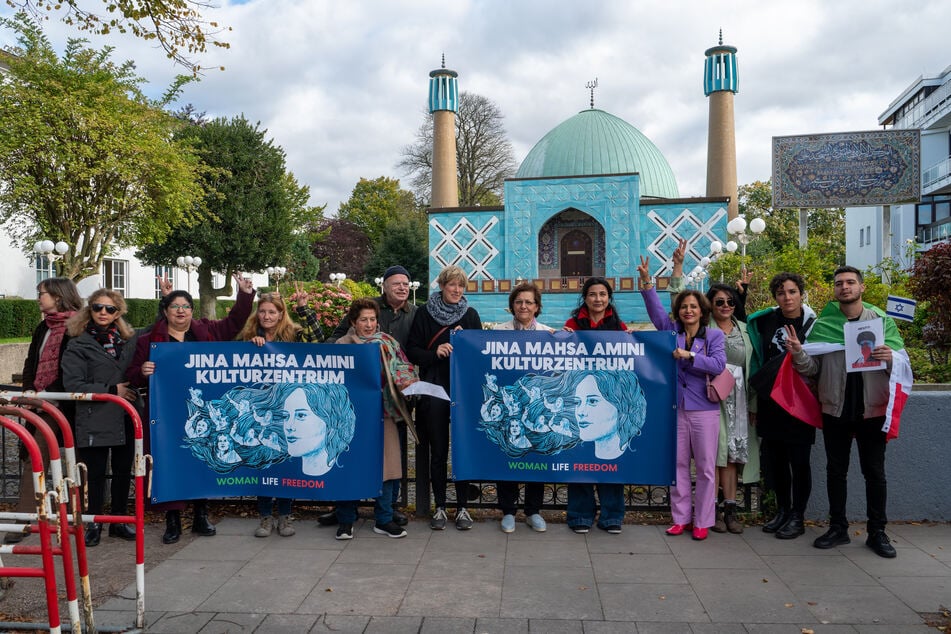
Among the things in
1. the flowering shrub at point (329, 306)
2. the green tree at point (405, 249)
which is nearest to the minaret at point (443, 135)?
the green tree at point (405, 249)

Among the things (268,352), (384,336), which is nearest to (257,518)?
(268,352)

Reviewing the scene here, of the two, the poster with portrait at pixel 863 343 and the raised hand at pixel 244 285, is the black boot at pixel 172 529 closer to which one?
the raised hand at pixel 244 285

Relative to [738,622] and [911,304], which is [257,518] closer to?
[738,622]

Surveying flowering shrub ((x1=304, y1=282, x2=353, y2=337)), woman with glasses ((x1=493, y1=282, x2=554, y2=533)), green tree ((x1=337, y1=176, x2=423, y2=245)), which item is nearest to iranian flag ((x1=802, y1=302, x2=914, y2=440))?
woman with glasses ((x1=493, y1=282, x2=554, y2=533))

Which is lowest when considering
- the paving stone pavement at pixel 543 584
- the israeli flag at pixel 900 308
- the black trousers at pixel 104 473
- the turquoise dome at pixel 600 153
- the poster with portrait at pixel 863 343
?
the paving stone pavement at pixel 543 584

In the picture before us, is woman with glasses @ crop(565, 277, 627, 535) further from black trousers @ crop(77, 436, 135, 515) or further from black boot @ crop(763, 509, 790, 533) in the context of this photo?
black trousers @ crop(77, 436, 135, 515)

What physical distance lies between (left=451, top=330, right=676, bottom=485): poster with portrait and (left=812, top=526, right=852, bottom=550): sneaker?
1.10 m

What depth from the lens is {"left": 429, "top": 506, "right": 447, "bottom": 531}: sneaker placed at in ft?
18.3

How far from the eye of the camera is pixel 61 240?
71.2 feet

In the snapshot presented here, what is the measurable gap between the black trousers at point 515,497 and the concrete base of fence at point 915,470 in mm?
2198

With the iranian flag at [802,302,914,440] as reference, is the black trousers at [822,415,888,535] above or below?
below

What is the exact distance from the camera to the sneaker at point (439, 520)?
219 inches

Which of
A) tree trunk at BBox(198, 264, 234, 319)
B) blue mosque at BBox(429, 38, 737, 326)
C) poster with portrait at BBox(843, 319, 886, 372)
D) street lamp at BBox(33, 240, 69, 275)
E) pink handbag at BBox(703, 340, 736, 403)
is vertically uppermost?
blue mosque at BBox(429, 38, 737, 326)

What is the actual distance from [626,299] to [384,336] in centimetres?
2934
